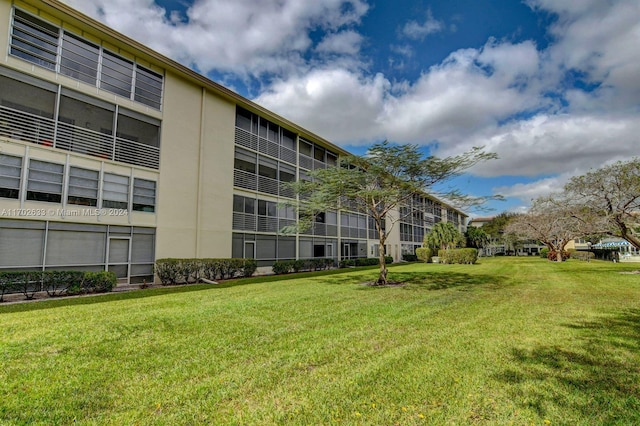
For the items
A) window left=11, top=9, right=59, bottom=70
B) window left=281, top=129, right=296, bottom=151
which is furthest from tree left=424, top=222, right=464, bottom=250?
window left=11, top=9, right=59, bottom=70

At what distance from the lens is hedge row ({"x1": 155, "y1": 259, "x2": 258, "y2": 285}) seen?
46.5ft

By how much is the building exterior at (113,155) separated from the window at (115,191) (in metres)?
0.04

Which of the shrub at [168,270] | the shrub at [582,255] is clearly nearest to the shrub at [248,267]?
the shrub at [168,270]

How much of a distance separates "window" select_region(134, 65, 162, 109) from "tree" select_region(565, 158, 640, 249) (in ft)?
81.8

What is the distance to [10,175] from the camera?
429 inches

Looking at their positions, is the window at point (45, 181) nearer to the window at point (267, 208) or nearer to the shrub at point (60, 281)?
the shrub at point (60, 281)

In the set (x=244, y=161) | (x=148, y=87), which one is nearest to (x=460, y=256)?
(x=244, y=161)

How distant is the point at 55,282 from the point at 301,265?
44.9 feet

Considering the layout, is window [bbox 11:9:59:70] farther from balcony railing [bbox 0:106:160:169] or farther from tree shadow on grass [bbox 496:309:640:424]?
tree shadow on grass [bbox 496:309:640:424]

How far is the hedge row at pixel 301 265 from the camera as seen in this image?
19.9 meters

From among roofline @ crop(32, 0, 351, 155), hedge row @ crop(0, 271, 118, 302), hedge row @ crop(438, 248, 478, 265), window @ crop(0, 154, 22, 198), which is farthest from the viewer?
hedge row @ crop(438, 248, 478, 265)

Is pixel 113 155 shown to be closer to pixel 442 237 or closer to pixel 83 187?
pixel 83 187

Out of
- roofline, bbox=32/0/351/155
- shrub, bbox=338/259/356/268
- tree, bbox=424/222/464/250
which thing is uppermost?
roofline, bbox=32/0/351/155

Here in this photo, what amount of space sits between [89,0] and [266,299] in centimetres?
1352
